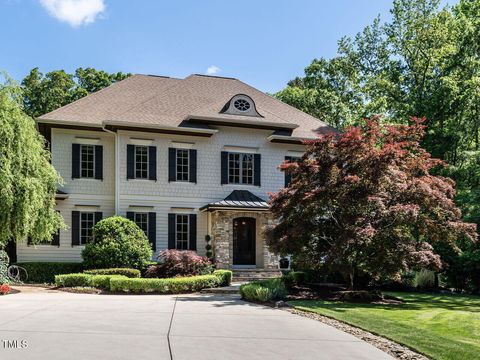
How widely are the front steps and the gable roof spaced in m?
6.32

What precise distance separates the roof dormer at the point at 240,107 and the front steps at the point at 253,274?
7.04 meters

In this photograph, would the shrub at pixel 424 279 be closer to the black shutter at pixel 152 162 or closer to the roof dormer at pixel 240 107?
the roof dormer at pixel 240 107

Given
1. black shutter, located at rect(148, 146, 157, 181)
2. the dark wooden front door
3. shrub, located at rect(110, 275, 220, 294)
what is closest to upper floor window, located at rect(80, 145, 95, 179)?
black shutter, located at rect(148, 146, 157, 181)

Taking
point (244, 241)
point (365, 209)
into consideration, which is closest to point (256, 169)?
point (244, 241)

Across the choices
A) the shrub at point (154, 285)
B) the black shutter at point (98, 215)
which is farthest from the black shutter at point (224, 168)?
the shrub at point (154, 285)

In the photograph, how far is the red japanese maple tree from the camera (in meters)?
14.3

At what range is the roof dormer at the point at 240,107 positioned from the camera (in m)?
23.1

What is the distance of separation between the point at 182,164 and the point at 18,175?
7.84m

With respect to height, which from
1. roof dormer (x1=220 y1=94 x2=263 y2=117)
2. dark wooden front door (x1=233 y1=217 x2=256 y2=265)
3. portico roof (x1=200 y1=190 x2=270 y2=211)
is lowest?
dark wooden front door (x1=233 y1=217 x2=256 y2=265)

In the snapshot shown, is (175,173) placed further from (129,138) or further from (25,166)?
(25,166)

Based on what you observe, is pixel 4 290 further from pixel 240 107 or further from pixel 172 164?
pixel 240 107

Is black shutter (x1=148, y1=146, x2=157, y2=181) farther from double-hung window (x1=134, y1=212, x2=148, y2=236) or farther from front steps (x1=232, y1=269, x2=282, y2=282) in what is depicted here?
front steps (x1=232, y1=269, x2=282, y2=282)

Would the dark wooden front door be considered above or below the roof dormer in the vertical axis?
below

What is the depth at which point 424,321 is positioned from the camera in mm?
11781
